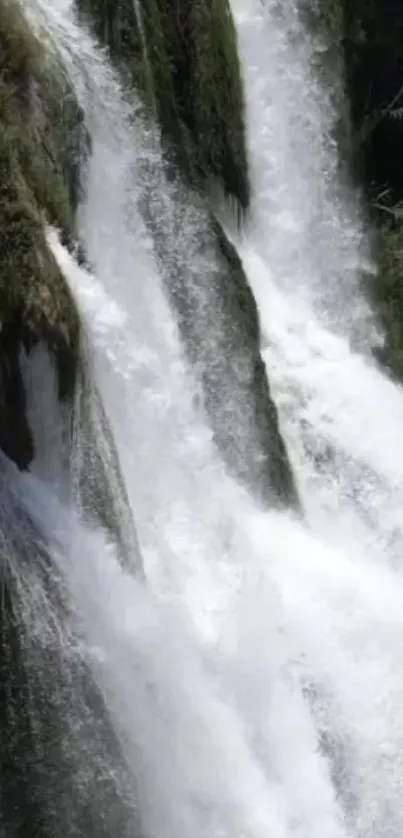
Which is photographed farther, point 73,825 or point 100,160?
point 100,160

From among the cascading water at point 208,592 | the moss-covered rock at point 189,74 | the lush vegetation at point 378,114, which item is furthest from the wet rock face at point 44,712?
the lush vegetation at point 378,114

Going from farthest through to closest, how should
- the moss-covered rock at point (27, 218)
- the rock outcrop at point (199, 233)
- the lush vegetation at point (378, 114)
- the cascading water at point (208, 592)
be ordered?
the lush vegetation at point (378, 114), the rock outcrop at point (199, 233), the cascading water at point (208, 592), the moss-covered rock at point (27, 218)

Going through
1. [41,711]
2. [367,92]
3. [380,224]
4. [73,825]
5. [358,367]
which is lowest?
[73,825]

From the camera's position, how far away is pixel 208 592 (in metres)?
6.51

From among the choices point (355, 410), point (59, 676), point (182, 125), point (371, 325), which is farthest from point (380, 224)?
point (59, 676)

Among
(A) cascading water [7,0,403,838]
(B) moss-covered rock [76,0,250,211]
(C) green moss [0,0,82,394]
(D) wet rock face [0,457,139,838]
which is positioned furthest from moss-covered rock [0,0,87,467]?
(B) moss-covered rock [76,0,250,211]

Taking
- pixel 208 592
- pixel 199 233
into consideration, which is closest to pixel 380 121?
pixel 199 233

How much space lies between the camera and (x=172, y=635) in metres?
6.04

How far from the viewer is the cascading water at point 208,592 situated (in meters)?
5.71

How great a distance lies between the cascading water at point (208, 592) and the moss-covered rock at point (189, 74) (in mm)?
186

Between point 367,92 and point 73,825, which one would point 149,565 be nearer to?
point 73,825

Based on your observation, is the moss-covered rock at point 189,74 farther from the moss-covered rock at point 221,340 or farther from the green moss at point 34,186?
the green moss at point 34,186

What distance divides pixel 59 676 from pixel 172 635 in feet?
2.67

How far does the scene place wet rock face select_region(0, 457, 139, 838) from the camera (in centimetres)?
521
